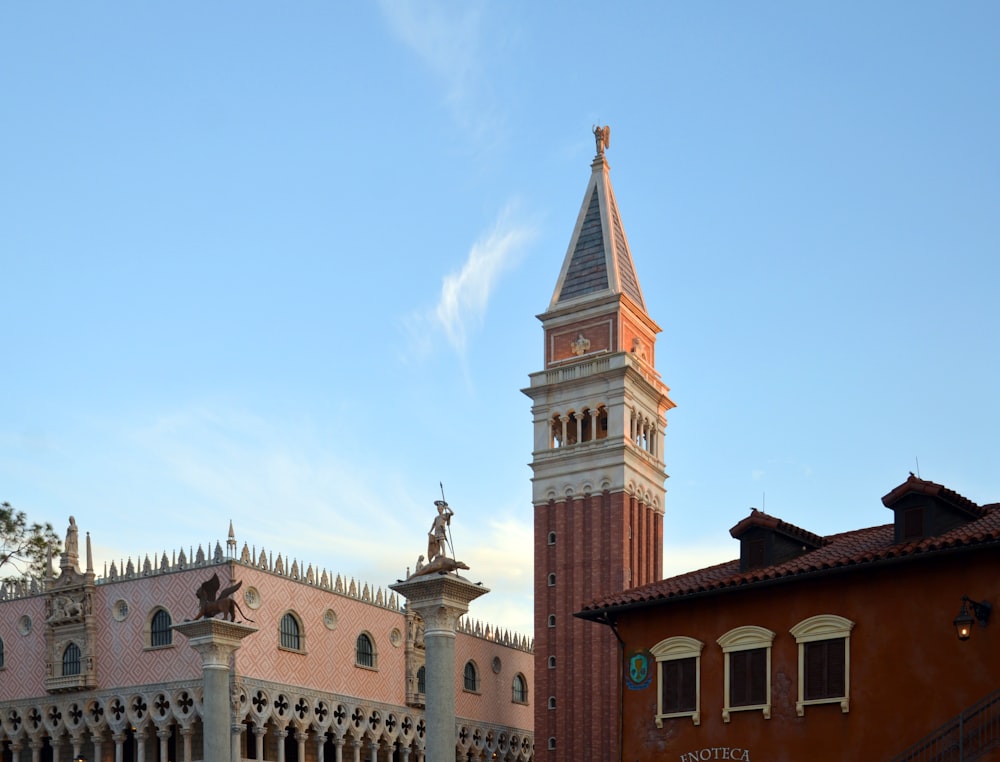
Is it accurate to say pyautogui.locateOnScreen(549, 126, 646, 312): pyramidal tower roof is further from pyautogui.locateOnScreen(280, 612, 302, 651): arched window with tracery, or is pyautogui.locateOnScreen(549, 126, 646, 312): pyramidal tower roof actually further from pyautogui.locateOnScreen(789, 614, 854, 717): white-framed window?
pyautogui.locateOnScreen(789, 614, 854, 717): white-framed window

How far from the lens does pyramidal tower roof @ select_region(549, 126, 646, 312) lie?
251 ft

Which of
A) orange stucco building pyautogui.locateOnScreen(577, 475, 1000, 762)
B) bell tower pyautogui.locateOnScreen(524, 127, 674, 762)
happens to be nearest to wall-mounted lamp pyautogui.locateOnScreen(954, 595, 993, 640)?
orange stucco building pyautogui.locateOnScreen(577, 475, 1000, 762)

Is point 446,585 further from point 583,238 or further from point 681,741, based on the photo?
point 583,238

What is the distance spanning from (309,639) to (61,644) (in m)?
10.4

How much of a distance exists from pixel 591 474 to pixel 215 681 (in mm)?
36773

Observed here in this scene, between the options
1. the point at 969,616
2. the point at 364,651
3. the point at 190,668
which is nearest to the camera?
the point at 969,616

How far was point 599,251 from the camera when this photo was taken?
77.6 meters

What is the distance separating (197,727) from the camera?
5372 centimetres

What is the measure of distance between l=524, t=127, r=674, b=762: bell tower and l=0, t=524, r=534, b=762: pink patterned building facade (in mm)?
8659

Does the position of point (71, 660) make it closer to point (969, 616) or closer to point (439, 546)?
point (439, 546)

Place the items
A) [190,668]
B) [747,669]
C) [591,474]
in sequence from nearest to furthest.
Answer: [747,669] → [190,668] → [591,474]

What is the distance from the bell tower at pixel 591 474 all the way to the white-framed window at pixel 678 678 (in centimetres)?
3282

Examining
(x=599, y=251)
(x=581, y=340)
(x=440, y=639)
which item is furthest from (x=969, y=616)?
(x=599, y=251)

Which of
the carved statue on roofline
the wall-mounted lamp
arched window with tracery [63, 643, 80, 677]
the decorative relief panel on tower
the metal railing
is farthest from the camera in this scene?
the decorative relief panel on tower
